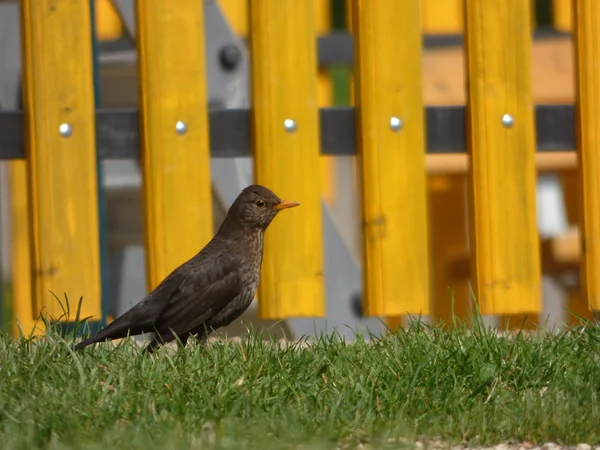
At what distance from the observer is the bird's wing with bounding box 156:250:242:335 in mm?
4969

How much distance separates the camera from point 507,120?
570 cm

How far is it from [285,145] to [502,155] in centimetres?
107

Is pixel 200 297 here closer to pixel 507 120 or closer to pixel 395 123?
pixel 395 123

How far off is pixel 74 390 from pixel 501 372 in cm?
146

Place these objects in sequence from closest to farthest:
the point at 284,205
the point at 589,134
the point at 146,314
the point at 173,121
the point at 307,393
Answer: the point at 307,393
the point at 146,314
the point at 284,205
the point at 173,121
the point at 589,134

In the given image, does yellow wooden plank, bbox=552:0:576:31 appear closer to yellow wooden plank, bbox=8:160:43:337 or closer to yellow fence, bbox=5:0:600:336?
yellow fence, bbox=5:0:600:336

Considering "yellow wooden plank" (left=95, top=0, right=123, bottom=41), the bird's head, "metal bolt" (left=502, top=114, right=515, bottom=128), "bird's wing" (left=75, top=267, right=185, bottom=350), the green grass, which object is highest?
"yellow wooden plank" (left=95, top=0, right=123, bottom=41)

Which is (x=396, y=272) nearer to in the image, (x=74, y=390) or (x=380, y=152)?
(x=380, y=152)

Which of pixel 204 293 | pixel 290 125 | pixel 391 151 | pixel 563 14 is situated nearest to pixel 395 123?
pixel 391 151

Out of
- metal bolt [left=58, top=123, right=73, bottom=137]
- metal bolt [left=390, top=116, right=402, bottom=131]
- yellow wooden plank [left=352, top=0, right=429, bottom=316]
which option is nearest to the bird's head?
yellow wooden plank [left=352, top=0, right=429, bottom=316]

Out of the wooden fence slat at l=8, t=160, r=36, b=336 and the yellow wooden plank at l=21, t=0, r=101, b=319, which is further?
the wooden fence slat at l=8, t=160, r=36, b=336

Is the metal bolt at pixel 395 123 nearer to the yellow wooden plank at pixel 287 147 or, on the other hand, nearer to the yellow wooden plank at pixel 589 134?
the yellow wooden plank at pixel 287 147

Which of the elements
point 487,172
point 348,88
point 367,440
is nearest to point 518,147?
point 487,172

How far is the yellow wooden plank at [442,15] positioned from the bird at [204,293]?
160 inches
